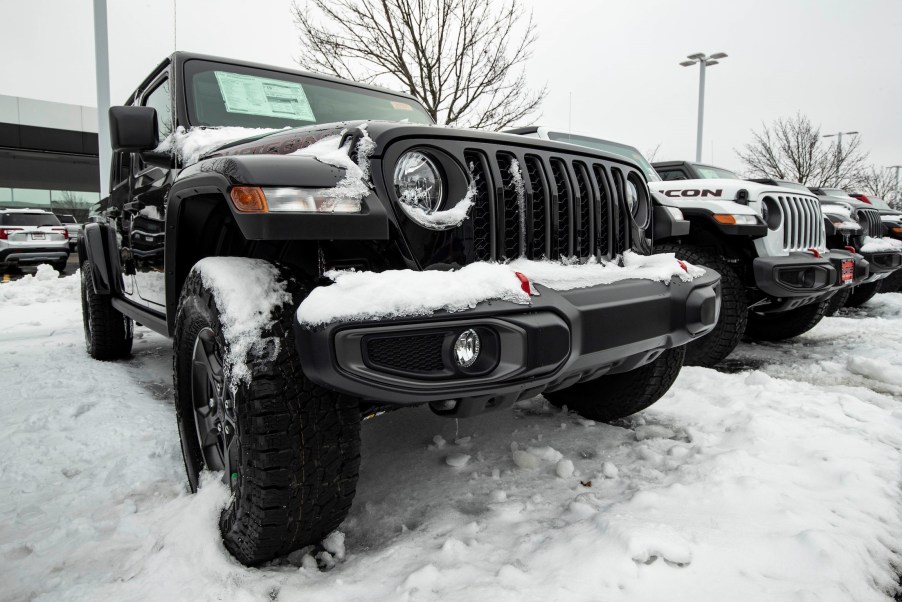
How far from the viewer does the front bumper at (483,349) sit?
1.39 m

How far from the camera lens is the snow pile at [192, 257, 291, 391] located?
5.04 ft

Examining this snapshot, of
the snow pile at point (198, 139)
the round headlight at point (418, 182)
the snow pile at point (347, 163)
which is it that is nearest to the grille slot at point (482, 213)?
the round headlight at point (418, 182)

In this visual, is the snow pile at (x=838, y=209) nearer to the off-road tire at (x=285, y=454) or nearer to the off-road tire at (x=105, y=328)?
the off-road tire at (x=285, y=454)

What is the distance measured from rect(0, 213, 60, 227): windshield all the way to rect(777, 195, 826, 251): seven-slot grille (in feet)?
54.9

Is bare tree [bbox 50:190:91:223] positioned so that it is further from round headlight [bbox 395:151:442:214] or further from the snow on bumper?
the snow on bumper

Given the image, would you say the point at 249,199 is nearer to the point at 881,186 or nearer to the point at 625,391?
the point at 625,391

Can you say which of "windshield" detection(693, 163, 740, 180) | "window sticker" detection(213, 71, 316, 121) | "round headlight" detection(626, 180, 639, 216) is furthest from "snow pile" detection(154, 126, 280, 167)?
"windshield" detection(693, 163, 740, 180)

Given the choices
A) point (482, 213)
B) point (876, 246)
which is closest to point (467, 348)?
point (482, 213)

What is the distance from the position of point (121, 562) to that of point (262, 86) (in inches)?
88.5

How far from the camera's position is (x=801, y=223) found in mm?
4539

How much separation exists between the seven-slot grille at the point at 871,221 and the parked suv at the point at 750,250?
3028mm

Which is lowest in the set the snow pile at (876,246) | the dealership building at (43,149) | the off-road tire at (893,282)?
the off-road tire at (893,282)

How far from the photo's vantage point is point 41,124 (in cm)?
2252

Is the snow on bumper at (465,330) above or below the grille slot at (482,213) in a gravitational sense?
below
